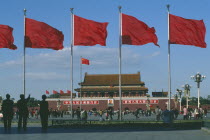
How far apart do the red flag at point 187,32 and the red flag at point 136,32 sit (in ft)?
4.11

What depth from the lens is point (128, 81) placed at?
95.7 m

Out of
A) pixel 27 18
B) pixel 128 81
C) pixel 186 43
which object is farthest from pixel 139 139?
pixel 128 81

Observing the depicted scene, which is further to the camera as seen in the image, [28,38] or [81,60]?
[81,60]

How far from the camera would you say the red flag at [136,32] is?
24500 millimetres

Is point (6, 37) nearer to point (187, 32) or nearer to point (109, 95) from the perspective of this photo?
point (187, 32)

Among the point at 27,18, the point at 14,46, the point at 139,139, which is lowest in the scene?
the point at 139,139

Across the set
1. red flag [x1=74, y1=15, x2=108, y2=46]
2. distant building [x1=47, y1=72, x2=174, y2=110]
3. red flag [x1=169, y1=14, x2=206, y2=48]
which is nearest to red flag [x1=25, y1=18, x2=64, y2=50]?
red flag [x1=74, y1=15, x2=108, y2=46]

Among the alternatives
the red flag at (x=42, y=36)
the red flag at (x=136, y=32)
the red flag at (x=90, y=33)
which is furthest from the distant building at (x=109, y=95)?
the red flag at (x=42, y=36)

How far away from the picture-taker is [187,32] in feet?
80.3

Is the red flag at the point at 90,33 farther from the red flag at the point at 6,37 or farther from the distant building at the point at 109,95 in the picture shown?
the distant building at the point at 109,95

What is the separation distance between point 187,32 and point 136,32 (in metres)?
2.77

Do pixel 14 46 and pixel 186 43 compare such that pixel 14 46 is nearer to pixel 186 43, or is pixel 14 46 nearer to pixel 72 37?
pixel 72 37

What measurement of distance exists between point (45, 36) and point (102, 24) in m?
3.32

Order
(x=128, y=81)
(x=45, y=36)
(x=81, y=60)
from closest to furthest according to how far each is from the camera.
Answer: (x=45, y=36)
(x=81, y=60)
(x=128, y=81)
